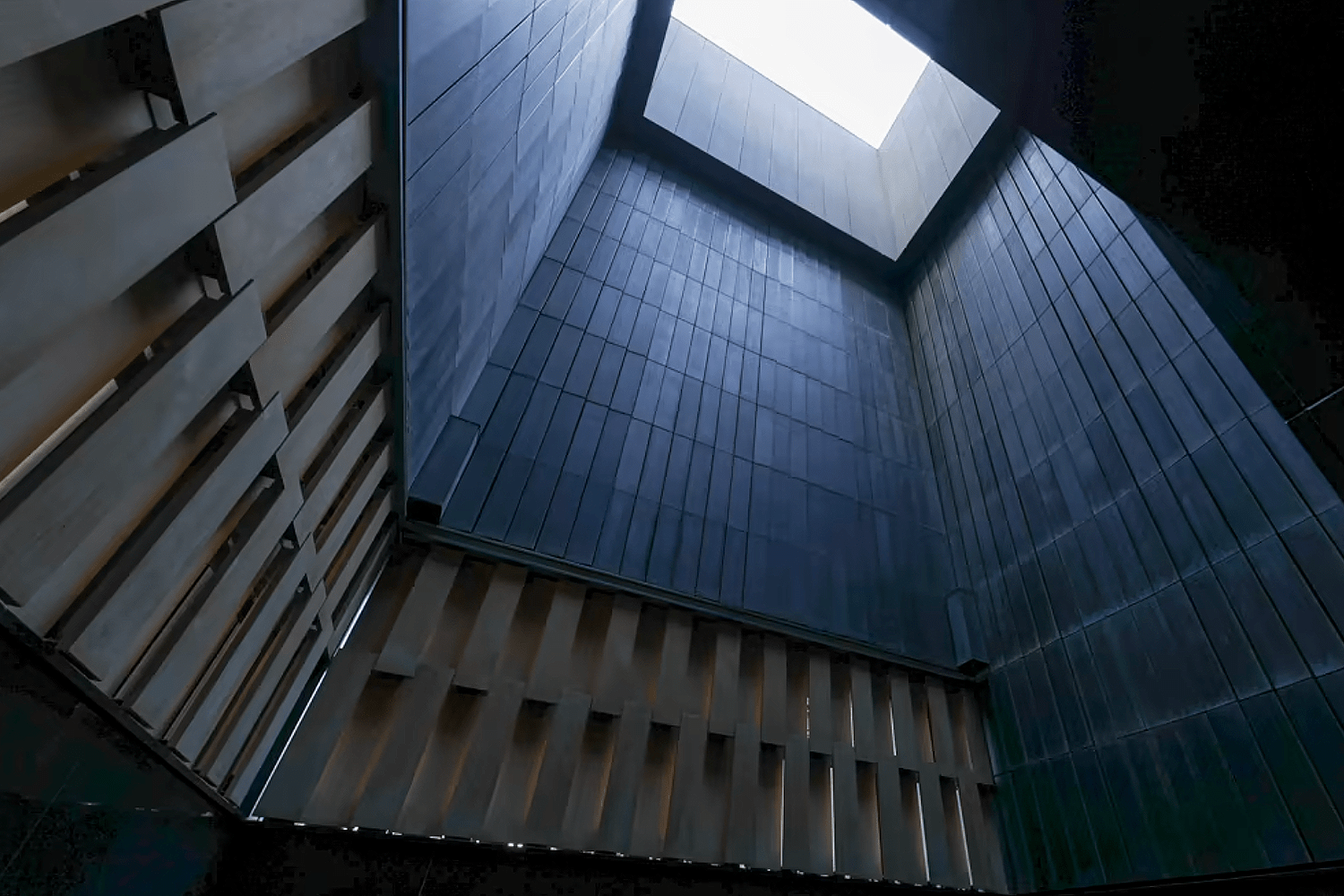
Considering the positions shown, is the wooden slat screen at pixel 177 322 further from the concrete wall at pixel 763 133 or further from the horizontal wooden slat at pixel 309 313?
the concrete wall at pixel 763 133

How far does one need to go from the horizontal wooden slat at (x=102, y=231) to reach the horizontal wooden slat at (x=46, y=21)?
17.3 inches

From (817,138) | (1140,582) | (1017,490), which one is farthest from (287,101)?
(817,138)

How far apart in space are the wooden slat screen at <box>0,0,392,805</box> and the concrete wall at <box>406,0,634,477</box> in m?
0.63

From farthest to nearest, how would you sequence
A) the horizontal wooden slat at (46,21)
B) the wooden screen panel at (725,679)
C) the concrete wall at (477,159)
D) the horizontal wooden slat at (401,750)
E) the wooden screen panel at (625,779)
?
1. the wooden screen panel at (725,679)
2. the wooden screen panel at (625,779)
3. the horizontal wooden slat at (401,750)
4. the concrete wall at (477,159)
5. the horizontal wooden slat at (46,21)

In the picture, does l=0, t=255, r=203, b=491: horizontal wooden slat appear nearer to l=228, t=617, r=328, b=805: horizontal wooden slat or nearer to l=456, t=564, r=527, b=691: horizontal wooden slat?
l=228, t=617, r=328, b=805: horizontal wooden slat

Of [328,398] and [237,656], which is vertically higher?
[328,398]

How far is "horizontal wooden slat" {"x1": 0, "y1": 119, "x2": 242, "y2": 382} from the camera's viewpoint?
75.7 inches

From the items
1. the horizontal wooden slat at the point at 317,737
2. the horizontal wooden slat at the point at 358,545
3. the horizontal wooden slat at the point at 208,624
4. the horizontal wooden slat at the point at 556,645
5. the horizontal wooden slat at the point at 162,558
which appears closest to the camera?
the horizontal wooden slat at the point at 162,558

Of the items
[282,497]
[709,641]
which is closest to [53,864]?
[282,497]

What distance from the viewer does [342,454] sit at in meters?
4.81

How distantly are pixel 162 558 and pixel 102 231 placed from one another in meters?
1.56

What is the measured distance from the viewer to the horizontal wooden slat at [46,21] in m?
1.66

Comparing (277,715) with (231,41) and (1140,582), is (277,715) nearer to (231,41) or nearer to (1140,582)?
(231,41)

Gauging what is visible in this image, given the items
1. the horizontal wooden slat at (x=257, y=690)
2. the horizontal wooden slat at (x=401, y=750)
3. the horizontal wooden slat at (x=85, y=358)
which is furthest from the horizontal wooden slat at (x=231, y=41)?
the horizontal wooden slat at (x=401, y=750)
